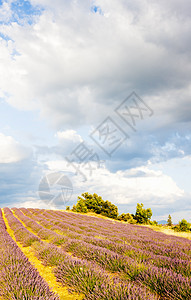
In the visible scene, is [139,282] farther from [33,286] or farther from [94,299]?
[33,286]

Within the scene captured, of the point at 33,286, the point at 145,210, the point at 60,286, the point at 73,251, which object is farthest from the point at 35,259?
the point at 145,210

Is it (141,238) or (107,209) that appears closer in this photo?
A: (141,238)

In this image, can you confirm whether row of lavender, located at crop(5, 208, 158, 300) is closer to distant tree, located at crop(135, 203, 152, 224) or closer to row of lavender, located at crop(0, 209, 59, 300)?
row of lavender, located at crop(0, 209, 59, 300)

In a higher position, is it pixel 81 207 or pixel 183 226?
pixel 81 207

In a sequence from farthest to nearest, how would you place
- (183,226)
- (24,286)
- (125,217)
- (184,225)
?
(125,217), (184,225), (183,226), (24,286)

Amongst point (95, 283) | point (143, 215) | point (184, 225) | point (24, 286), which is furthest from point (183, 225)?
point (24, 286)

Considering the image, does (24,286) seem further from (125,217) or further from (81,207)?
(125,217)

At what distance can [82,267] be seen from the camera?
12.7ft

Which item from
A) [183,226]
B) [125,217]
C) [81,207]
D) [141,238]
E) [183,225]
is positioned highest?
[81,207]

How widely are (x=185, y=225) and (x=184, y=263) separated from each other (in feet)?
74.6

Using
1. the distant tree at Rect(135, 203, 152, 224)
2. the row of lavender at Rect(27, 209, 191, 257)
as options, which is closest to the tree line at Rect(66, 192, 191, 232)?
the distant tree at Rect(135, 203, 152, 224)

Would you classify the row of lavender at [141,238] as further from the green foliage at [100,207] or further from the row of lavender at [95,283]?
the green foliage at [100,207]

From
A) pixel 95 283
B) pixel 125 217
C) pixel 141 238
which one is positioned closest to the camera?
pixel 95 283

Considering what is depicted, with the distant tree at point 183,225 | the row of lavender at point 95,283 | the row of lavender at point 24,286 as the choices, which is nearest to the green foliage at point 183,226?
A: the distant tree at point 183,225
